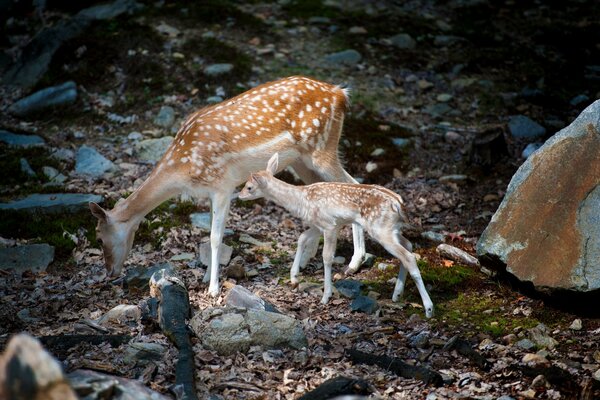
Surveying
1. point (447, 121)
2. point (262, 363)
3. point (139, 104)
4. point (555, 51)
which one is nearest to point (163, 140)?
point (139, 104)

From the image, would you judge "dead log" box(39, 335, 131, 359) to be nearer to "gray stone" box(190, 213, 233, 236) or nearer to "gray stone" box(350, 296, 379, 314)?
"gray stone" box(350, 296, 379, 314)

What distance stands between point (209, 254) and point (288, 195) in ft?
4.04

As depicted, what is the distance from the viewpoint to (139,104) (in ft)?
39.4

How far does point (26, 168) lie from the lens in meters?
10.4

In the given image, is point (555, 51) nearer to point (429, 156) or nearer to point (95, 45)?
point (429, 156)

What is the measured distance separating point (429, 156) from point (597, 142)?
3810mm

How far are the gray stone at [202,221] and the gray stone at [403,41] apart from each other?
5.67 m

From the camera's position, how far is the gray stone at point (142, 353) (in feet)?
19.9

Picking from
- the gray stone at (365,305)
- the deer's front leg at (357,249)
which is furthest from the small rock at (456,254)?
the gray stone at (365,305)

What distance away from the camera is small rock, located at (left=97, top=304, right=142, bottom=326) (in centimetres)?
686

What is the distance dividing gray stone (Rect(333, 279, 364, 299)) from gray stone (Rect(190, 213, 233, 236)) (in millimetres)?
1881

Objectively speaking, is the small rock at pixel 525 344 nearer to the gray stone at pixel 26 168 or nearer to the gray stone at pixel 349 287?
the gray stone at pixel 349 287

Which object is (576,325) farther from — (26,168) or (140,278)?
(26,168)

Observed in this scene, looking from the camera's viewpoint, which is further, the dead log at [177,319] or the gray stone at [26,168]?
the gray stone at [26,168]
